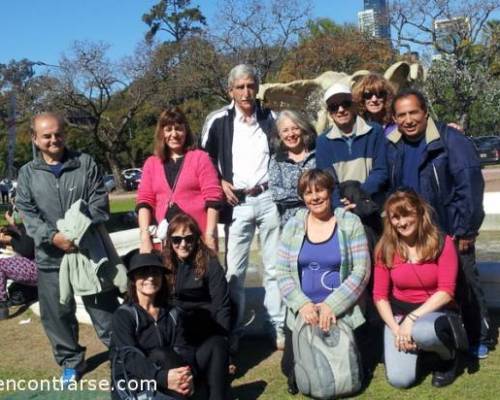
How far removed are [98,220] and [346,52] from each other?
3058cm

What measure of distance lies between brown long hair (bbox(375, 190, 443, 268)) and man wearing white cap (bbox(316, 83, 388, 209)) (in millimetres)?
272

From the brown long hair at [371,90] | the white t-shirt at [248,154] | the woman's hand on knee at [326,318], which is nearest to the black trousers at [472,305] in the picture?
the woman's hand on knee at [326,318]

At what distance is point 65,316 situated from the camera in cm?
466

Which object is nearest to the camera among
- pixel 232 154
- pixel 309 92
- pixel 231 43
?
pixel 232 154

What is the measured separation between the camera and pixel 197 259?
14.2 ft

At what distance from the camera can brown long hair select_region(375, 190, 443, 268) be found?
13.1 ft

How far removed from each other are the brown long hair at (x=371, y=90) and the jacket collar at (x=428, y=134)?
11.3 inches

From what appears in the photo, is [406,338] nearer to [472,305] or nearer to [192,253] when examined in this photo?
[472,305]

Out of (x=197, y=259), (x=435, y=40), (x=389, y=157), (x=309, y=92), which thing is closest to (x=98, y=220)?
(x=197, y=259)

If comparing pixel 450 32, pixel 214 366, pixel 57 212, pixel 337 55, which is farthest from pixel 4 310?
pixel 337 55

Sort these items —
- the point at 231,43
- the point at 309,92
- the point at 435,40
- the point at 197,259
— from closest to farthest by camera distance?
the point at 197,259
the point at 309,92
the point at 435,40
the point at 231,43

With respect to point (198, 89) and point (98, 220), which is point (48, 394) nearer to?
point (98, 220)

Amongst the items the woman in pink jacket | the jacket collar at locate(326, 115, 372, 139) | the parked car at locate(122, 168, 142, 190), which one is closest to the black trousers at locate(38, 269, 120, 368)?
the woman in pink jacket

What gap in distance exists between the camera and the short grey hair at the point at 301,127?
4.51 meters
